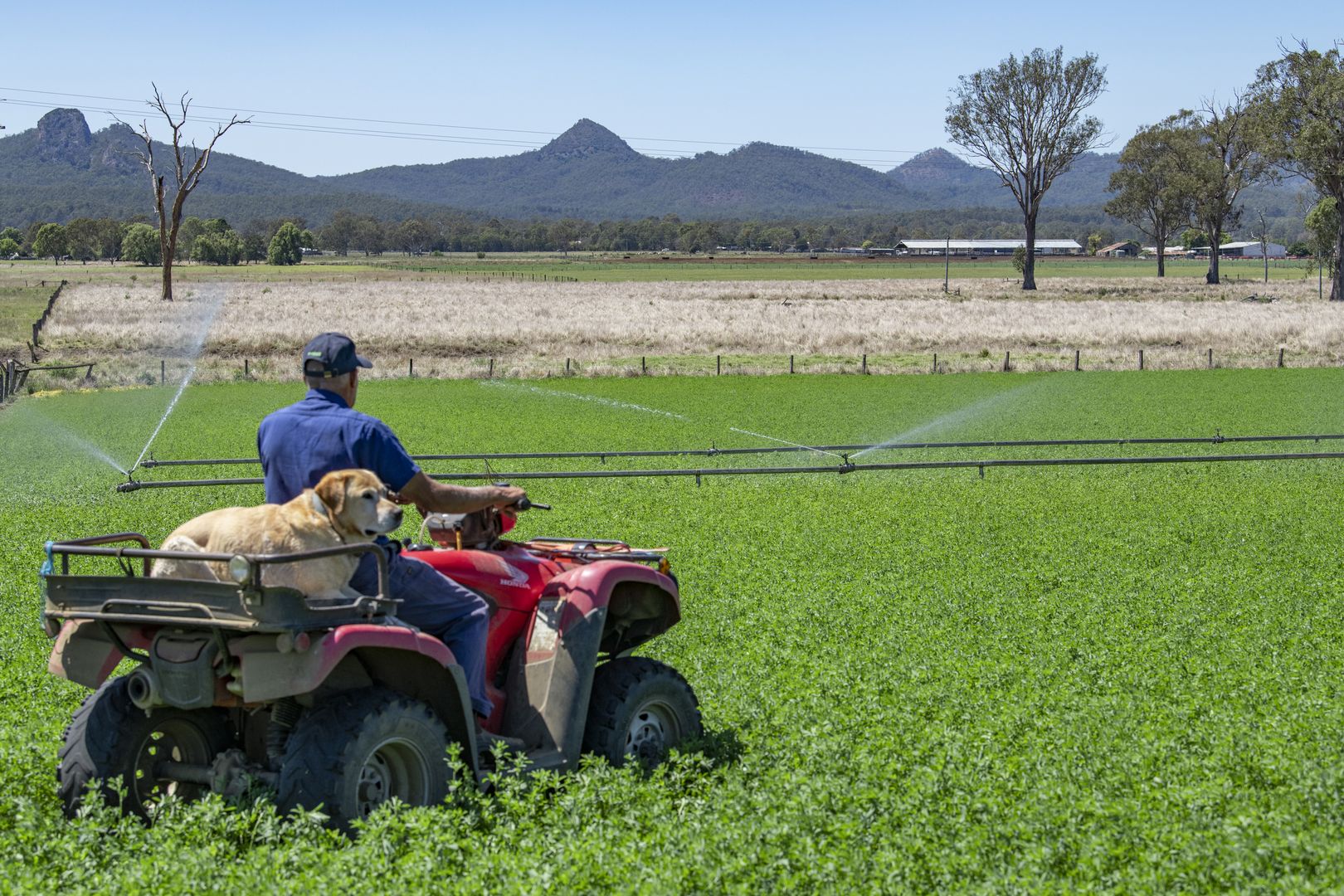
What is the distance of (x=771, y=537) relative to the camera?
18281mm

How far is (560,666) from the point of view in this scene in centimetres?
752

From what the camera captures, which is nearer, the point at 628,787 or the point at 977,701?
the point at 628,787

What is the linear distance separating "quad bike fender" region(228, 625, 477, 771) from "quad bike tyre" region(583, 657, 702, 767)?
990 millimetres

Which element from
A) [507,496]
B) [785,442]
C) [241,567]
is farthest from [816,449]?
[241,567]

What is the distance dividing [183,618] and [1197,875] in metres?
4.76

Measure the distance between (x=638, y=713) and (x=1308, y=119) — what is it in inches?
3488

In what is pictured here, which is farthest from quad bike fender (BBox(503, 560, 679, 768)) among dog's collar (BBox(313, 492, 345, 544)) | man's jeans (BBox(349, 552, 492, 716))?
dog's collar (BBox(313, 492, 345, 544))

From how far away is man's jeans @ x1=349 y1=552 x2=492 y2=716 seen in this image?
6773 millimetres

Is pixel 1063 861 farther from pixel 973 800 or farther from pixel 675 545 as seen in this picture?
pixel 675 545

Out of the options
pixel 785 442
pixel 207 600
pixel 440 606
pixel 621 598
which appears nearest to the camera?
pixel 207 600

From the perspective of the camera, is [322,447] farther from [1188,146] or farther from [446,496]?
[1188,146]

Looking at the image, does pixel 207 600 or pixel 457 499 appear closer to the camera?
pixel 207 600

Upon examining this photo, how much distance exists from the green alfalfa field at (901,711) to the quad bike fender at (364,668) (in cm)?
50

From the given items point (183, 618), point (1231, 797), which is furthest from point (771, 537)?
point (183, 618)
